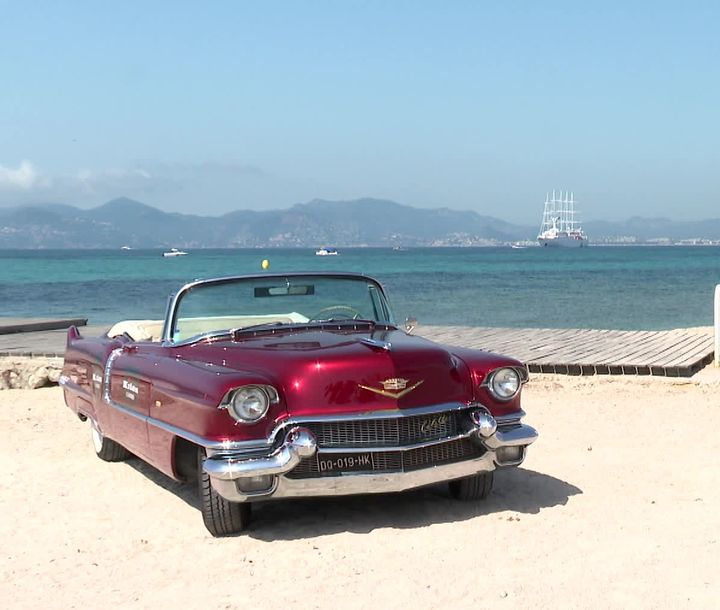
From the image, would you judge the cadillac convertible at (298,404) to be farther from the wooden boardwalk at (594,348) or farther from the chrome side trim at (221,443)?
the wooden boardwalk at (594,348)

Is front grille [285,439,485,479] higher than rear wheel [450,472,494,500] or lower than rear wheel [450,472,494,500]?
higher

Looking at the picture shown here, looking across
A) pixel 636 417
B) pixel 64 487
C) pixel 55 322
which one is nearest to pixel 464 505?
pixel 64 487

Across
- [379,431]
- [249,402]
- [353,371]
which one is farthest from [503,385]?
[249,402]

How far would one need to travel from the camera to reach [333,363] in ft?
16.1

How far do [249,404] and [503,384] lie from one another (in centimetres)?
154

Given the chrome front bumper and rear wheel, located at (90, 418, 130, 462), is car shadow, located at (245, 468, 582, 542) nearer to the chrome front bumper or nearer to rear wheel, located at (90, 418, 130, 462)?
the chrome front bumper

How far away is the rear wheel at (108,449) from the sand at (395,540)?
0.08 meters

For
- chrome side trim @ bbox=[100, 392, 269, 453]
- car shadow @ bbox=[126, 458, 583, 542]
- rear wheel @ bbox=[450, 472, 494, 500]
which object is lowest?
car shadow @ bbox=[126, 458, 583, 542]

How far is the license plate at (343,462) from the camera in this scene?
15.8 feet

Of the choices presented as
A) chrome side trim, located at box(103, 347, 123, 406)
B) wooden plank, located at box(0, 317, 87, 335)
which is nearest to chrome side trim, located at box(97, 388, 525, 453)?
chrome side trim, located at box(103, 347, 123, 406)

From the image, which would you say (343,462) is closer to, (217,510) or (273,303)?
(217,510)

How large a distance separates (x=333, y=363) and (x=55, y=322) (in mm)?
13753

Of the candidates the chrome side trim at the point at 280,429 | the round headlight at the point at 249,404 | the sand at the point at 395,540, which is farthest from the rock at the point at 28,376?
the round headlight at the point at 249,404

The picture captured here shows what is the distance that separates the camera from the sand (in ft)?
13.6
